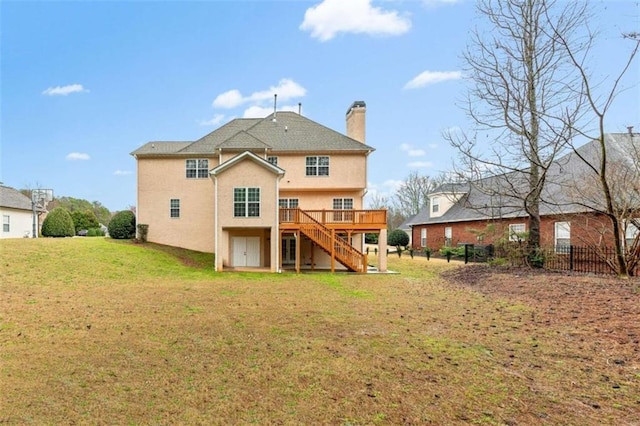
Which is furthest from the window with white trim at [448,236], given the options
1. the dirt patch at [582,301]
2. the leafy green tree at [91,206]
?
the leafy green tree at [91,206]

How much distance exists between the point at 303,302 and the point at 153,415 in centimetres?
655

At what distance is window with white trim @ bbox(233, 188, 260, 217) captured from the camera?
18328 mm

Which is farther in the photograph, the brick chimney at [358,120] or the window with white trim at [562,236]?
the brick chimney at [358,120]

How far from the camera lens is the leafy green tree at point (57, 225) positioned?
1032 inches

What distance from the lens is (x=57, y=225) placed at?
86.4 feet

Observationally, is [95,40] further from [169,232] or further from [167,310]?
[167,310]

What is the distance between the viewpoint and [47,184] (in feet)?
177

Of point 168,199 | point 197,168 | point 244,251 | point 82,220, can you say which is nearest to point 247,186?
point 244,251

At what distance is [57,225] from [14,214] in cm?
562

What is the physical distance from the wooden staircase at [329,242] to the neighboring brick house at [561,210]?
248 inches

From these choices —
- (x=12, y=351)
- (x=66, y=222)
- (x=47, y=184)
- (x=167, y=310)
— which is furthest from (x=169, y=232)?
(x=47, y=184)

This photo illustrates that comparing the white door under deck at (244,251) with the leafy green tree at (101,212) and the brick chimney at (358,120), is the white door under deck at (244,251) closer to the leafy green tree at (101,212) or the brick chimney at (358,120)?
the brick chimney at (358,120)

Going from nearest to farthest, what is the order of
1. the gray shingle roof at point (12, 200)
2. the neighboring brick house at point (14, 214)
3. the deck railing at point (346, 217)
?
the deck railing at point (346, 217) → the neighboring brick house at point (14, 214) → the gray shingle roof at point (12, 200)

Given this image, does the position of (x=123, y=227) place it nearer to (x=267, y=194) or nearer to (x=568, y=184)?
(x=267, y=194)
